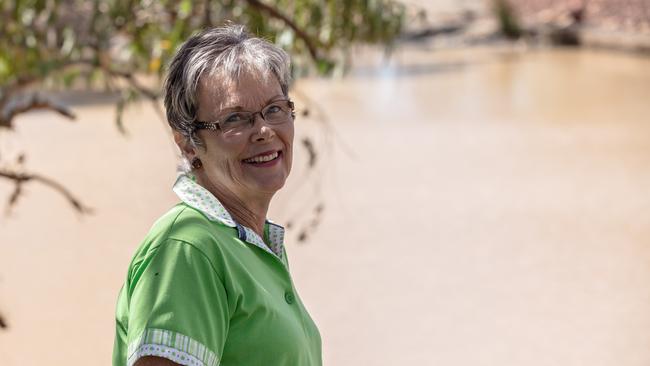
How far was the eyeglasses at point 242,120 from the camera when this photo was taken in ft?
4.37

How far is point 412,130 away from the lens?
9.52 m

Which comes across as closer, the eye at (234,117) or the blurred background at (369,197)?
the eye at (234,117)

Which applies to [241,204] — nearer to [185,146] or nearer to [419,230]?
[185,146]

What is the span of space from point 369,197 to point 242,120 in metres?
5.73

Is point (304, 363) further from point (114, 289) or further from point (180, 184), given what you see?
point (114, 289)

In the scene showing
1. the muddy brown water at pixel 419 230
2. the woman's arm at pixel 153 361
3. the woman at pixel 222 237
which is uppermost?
the woman at pixel 222 237

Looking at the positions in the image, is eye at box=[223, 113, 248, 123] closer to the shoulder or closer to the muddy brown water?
the shoulder

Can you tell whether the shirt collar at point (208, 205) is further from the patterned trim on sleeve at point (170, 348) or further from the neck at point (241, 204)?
the patterned trim on sleeve at point (170, 348)

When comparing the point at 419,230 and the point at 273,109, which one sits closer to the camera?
the point at 273,109

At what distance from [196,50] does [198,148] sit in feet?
0.39

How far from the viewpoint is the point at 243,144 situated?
1.35 metres

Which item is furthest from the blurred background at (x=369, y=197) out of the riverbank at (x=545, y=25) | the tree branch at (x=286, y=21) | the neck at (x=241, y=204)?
the riverbank at (x=545, y=25)

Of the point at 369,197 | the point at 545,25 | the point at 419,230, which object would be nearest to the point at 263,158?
the point at 419,230

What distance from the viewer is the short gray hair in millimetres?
1319
